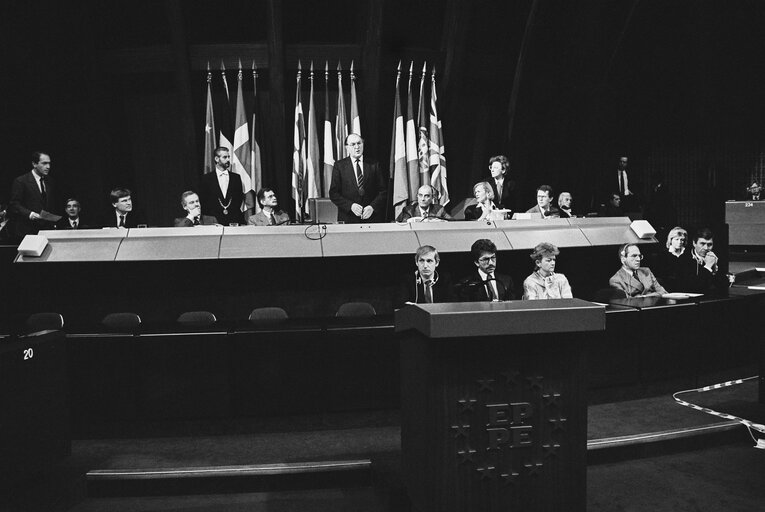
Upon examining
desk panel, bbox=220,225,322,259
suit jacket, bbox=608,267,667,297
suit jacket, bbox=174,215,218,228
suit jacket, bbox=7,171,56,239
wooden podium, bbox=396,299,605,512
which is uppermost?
suit jacket, bbox=7,171,56,239

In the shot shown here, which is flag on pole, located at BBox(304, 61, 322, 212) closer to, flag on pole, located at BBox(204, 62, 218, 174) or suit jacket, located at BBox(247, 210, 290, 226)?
flag on pole, located at BBox(204, 62, 218, 174)

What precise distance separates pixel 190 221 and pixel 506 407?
4.24 metres

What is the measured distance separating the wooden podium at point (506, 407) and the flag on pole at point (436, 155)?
20.1 ft

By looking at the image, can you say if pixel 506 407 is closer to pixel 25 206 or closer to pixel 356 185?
pixel 356 185

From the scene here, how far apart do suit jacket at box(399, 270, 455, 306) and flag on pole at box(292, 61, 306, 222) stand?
362cm

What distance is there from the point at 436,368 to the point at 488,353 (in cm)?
19

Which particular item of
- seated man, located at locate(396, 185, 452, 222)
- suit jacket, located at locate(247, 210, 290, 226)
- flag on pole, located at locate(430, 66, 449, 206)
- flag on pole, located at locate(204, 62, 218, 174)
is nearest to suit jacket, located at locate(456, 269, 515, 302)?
seated man, located at locate(396, 185, 452, 222)

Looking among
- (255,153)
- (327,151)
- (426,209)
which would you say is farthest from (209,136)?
(426,209)

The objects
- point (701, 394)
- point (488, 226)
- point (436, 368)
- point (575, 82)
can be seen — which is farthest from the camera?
point (575, 82)

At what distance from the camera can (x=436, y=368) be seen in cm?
221

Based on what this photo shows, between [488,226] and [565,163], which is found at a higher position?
[565,163]

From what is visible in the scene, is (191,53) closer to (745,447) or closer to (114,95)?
(114,95)

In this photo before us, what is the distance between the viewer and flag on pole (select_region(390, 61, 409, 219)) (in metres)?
8.23

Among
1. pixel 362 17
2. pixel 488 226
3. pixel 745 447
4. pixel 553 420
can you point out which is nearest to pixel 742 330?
pixel 745 447
